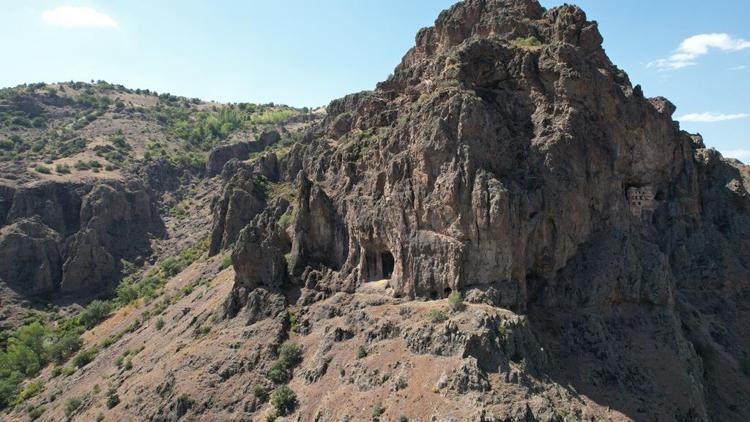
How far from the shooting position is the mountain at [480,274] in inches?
2297

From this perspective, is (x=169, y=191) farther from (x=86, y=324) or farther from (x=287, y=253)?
(x=287, y=253)

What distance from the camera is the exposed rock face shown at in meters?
130

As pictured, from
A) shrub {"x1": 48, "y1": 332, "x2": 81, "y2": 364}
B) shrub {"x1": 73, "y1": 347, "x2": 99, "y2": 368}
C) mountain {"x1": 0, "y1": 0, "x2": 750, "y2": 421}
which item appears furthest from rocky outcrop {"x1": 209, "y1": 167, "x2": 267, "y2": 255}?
shrub {"x1": 48, "y1": 332, "x2": 81, "y2": 364}

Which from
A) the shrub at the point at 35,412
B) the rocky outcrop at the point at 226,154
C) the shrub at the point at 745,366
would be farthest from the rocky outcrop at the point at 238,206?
the shrub at the point at 745,366

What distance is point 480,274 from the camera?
204 ft

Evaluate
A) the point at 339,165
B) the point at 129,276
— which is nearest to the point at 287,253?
the point at 339,165

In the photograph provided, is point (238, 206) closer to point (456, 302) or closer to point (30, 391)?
point (30, 391)

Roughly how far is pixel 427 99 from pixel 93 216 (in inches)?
3826

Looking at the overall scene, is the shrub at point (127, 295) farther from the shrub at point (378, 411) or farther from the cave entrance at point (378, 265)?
the shrub at point (378, 411)

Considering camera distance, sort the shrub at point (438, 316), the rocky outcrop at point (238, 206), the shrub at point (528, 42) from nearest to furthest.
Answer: the shrub at point (438, 316) → the shrub at point (528, 42) → the rocky outcrop at point (238, 206)

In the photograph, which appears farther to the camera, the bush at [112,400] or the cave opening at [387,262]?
the bush at [112,400]

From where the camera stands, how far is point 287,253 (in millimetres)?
80438

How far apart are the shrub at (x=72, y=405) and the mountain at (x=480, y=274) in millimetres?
310

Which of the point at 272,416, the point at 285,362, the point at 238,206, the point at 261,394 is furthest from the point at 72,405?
the point at 238,206
